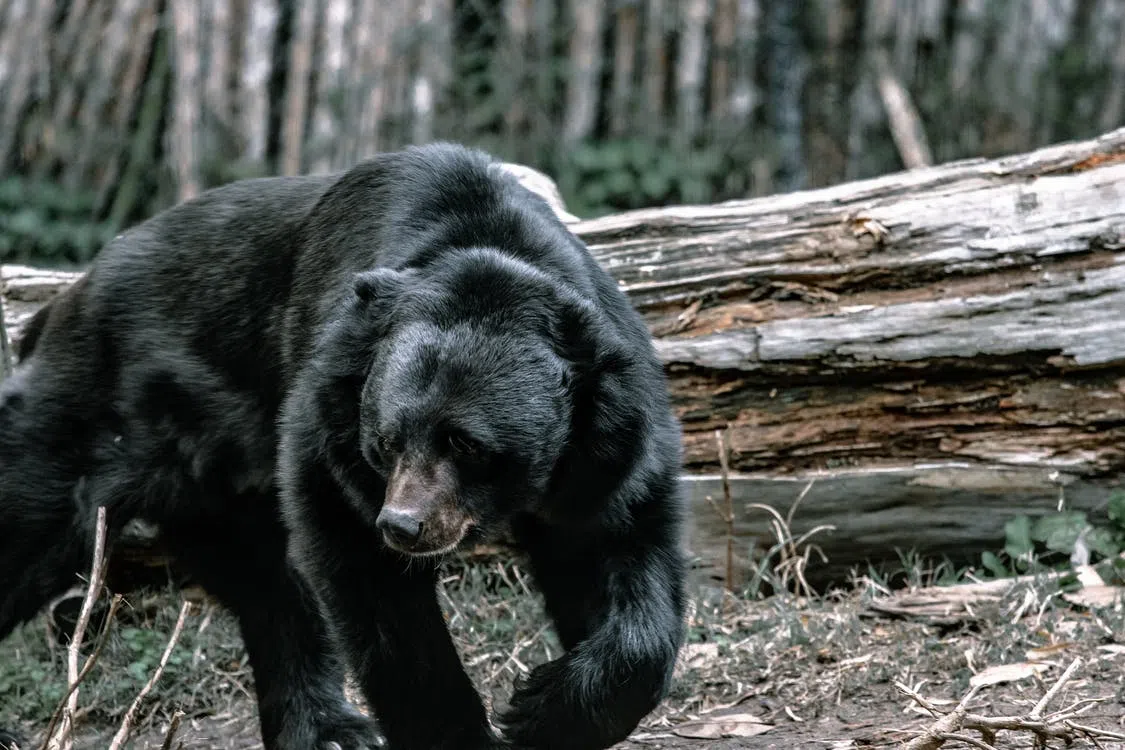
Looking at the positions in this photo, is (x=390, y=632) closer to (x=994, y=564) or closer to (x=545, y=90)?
(x=994, y=564)

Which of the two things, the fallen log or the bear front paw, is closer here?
the bear front paw

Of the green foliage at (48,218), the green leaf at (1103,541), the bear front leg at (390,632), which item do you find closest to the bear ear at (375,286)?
the bear front leg at (390,632)

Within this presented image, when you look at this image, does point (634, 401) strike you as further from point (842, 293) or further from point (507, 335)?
point (842, 293)

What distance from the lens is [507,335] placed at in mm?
3568

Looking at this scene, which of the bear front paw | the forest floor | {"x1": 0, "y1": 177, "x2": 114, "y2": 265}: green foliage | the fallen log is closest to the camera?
the forest floor

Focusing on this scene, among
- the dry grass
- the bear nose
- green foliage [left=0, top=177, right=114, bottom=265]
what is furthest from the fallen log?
green foliage [left=0, top=177, right=114, bottom=265]

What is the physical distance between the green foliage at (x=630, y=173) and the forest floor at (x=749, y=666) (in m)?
4.47

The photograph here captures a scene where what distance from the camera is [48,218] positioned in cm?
958

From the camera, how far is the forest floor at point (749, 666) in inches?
173

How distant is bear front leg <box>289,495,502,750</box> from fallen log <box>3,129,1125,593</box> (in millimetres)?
1890

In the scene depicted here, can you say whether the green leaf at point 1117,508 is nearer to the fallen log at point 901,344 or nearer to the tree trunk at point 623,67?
the fallen log at point 901,344

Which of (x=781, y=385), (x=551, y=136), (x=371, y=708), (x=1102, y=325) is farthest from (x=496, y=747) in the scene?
(x=551, y=136)

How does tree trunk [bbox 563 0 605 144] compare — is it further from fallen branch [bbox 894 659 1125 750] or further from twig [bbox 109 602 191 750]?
twig [bbox 109 602 191 750]

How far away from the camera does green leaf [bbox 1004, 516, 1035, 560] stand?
534cm
